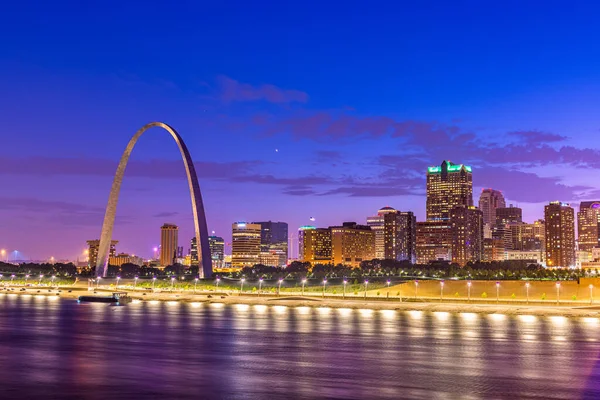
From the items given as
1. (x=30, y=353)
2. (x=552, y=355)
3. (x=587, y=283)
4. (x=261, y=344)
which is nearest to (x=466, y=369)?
(x=552, y=355)

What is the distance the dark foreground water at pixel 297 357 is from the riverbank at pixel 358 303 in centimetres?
581

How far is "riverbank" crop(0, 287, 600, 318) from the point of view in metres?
→ 66.3

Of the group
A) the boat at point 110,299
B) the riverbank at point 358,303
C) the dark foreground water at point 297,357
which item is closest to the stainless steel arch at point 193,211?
the riverbank at point 358,303

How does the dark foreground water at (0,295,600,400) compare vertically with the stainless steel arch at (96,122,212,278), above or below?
below

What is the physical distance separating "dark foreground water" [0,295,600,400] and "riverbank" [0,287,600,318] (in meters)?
5.81

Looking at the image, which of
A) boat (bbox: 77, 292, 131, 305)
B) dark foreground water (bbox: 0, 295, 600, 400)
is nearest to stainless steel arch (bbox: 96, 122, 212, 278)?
boat (bbox: 77, 292, 131, 305)

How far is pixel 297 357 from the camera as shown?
113 feet

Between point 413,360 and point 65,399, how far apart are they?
53.8ft

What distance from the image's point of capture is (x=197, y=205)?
94.5 m

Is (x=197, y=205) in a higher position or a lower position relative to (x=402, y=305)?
higher

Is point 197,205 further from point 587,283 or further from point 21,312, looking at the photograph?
point 587,283

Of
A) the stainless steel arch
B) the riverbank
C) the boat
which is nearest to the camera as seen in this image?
the riverbank

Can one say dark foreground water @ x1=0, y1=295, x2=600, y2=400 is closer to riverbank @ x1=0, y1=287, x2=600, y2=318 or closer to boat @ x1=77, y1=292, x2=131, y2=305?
riverbank @ x1=0, y1=287, x2=600, y2=318

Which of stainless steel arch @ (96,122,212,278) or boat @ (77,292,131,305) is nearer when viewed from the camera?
boat @ (77,292,131,305)
